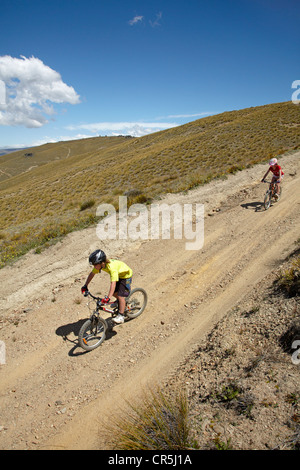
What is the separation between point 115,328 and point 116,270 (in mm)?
1964

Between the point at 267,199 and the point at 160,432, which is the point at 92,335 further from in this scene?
the point at 267,199

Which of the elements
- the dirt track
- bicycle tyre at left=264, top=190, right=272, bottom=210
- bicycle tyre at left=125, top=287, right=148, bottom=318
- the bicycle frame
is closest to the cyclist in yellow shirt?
the bicycle frame

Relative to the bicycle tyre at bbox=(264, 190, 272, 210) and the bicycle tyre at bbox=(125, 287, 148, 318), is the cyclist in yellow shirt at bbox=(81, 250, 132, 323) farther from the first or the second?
the bicycle tyre at bbox=(264, 190, 272, 210)

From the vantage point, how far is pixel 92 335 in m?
5.90

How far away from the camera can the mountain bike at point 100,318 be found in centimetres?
564

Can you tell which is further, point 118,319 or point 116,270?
point 118,319

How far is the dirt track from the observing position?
15.0ft

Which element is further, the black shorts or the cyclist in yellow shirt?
the black shorts

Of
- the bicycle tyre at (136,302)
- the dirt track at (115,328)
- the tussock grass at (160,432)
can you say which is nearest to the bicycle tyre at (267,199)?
the dirt track at (115,328)

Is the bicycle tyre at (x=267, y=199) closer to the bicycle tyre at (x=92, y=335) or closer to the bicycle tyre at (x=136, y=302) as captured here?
the bicycle tyre at (x=136, y=302)

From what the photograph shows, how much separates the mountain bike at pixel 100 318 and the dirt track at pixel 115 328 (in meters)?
0.21

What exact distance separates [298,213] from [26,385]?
11474mm

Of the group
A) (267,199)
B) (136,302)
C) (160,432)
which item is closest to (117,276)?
(136,302)

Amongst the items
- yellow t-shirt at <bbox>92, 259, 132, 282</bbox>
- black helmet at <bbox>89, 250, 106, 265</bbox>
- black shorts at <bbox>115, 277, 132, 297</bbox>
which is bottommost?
black shorts at <bbox>115, 277, 132, 297</bbox>
